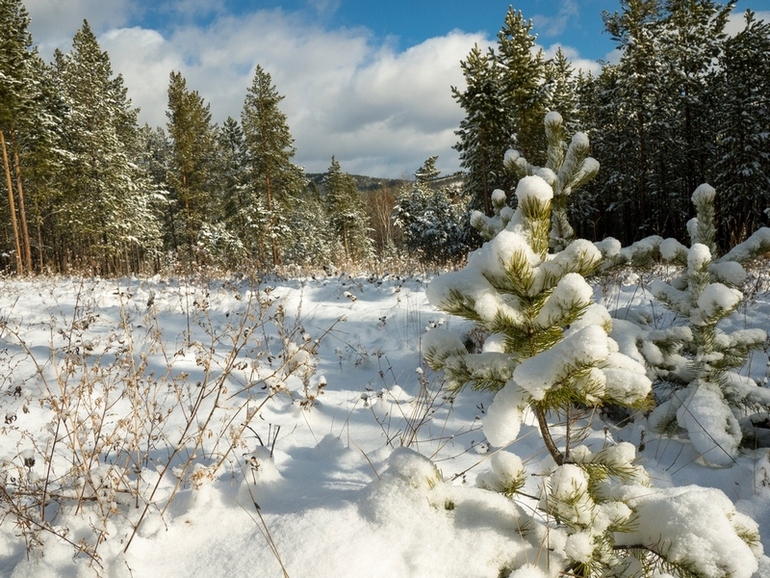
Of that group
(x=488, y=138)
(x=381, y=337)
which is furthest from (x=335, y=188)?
(x=381, y=337)

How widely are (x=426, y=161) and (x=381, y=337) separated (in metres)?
37.5

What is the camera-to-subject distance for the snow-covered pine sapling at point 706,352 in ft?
8.77

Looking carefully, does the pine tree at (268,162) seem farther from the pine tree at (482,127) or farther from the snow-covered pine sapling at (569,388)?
the snow-covered pine sapling at (569,388)

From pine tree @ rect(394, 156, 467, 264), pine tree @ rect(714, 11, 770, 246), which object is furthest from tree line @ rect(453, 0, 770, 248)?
pine tree @ rect(394, 156, 467, 264)

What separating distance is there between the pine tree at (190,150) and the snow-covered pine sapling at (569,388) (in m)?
24.6

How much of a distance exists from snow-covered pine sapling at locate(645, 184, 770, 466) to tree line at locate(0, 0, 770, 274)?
15126 millimetres

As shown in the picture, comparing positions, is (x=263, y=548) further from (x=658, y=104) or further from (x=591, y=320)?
(x=658, y=104)

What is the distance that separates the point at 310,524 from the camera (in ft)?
5.55

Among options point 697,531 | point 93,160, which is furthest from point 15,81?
point 697,531

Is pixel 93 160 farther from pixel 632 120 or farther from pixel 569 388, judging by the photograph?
pixel 632 120

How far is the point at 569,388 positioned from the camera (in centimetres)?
128

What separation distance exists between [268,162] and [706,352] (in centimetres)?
2361

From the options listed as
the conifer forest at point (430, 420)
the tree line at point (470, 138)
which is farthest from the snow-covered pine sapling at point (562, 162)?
the tree line at point (470, 138)

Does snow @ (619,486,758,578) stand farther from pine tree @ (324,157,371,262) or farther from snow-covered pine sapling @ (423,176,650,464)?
pine tree @ (324,157,371,262)
